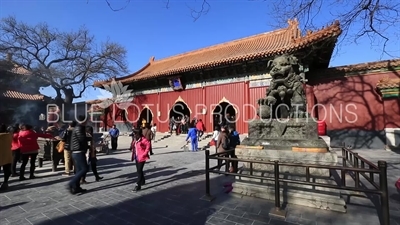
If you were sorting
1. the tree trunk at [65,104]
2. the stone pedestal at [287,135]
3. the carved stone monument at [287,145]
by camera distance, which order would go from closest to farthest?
the carved stone monument at [287,145], the stone pedestal at [287,135], the tree trunk at [65,104]

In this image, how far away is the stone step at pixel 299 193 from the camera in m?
3.50

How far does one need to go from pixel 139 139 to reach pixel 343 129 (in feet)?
34.8

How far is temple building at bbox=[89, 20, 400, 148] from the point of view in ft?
34.0

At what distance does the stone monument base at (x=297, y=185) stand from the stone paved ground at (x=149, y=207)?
0.16m

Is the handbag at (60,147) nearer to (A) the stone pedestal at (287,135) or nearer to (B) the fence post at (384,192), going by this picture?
(A) the stone pedestal at (287,135)

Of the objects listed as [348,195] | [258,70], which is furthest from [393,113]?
[348,195]

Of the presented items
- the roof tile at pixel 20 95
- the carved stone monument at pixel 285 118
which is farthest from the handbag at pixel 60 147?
the roof tile at pixel 20 95

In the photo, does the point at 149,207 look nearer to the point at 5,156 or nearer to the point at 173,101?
the point at 5,156

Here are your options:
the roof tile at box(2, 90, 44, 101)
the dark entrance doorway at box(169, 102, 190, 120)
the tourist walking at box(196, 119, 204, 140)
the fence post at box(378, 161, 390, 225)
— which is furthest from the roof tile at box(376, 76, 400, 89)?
the roof tile at box(2, 90, 44, 101)

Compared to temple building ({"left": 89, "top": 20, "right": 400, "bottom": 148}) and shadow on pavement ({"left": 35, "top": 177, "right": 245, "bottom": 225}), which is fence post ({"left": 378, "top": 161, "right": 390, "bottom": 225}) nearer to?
shadow on pavement ({"left": 35, "top": 177, "right": 245, "bottom": 225})

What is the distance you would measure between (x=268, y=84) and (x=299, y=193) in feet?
30.1

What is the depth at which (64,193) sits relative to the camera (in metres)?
4.57

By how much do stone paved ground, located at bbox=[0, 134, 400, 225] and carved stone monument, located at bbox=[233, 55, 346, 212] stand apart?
0.73ft

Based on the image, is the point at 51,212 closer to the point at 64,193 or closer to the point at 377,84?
the point at 64,193
